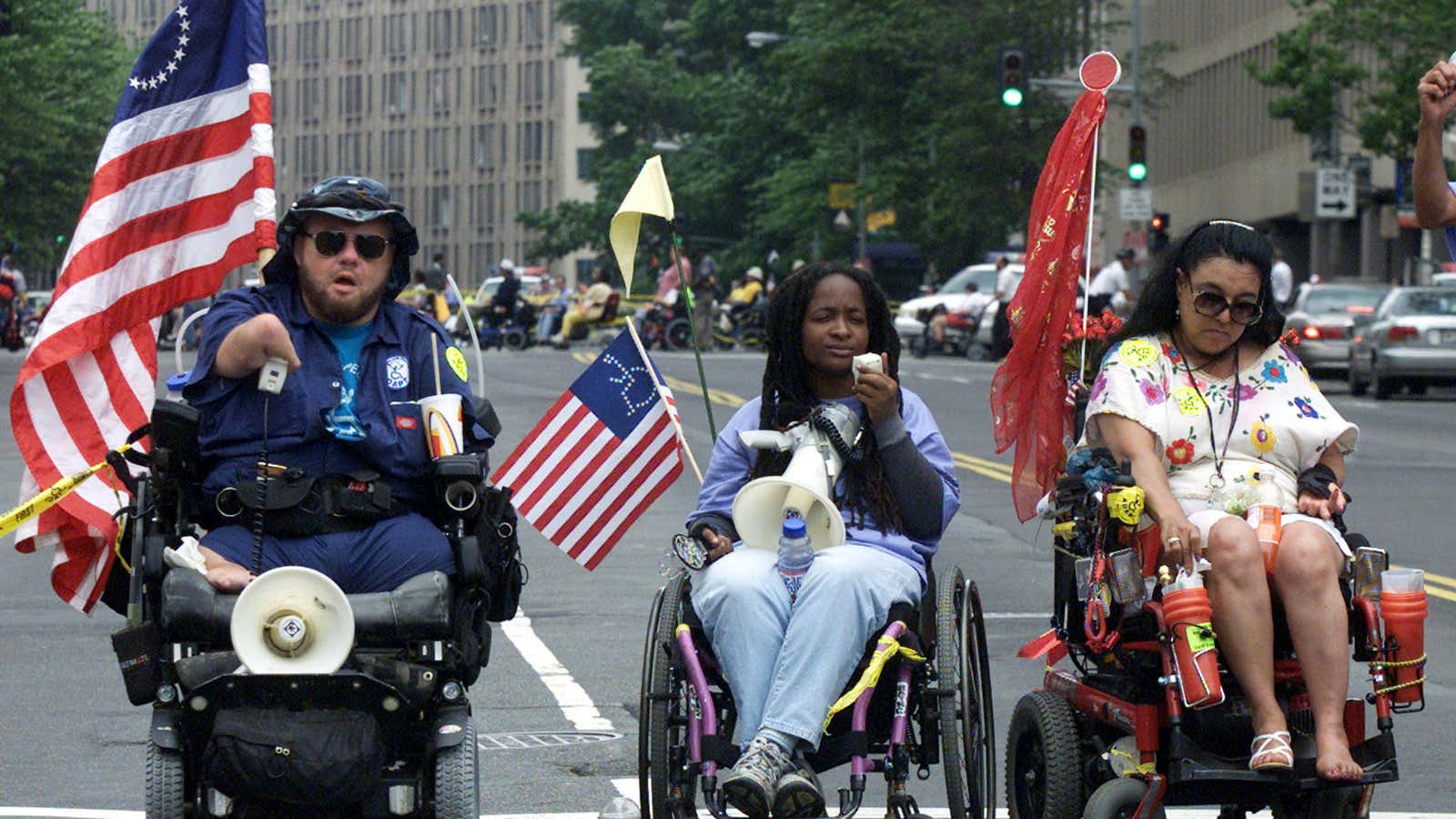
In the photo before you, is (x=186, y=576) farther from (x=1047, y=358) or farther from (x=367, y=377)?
(x=1047, y=358)

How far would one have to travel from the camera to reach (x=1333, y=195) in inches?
1970

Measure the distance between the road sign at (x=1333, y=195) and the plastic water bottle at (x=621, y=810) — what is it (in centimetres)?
4374

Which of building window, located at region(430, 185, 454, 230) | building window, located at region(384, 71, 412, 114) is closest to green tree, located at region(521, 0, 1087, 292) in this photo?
building window, located at region(430, 185, 454, 230)

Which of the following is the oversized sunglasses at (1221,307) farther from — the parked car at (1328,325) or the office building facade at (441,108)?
the office building facade at (441,108)

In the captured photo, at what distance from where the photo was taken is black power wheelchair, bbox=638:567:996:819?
6801 millimetres

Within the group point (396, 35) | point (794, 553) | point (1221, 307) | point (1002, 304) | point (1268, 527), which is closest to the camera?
point (1268, 527)

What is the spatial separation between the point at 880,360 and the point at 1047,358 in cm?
99

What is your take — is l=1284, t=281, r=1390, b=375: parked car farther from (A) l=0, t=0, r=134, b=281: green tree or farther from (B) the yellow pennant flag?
(B) the yellow pennant flag

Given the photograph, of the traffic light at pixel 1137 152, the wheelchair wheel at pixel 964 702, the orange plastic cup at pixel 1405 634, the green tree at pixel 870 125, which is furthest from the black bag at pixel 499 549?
the green tree at pixel 870 125

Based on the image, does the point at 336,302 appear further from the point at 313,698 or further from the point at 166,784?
the point at 166,784

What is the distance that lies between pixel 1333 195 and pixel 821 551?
4404 centimetres

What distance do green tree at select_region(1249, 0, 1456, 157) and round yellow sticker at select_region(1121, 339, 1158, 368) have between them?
119 ft

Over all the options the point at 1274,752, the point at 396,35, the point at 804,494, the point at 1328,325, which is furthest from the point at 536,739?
the point at 396,35

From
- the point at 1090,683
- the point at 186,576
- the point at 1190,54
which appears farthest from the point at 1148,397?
the point at 1190,54
